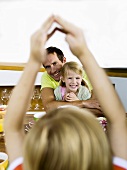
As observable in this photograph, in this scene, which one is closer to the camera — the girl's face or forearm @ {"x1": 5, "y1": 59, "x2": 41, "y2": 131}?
forearm @ {"x1": 5, "y1": 59, "x2": 41, "y2": 131}

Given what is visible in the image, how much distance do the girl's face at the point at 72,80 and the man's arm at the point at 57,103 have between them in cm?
16

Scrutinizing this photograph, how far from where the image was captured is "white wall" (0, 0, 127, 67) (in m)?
3.59

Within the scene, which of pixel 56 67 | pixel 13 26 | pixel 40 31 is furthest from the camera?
pixel 13 26

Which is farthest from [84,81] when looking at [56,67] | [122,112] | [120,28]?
[122,112]

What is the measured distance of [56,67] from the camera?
9.22 feet

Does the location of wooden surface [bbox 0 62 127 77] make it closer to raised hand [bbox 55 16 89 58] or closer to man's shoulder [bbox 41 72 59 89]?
man's shoulder [bbox 41 72 59 89]

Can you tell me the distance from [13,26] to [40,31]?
2.81 meters

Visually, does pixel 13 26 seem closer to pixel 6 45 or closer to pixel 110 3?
pixel 6 45

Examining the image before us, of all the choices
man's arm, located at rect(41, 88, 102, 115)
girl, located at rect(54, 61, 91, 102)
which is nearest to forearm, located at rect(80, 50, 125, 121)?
man's arm, located at rect(41, 88, 102, 115)

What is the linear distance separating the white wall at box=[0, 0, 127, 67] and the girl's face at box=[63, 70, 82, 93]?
0.98 m

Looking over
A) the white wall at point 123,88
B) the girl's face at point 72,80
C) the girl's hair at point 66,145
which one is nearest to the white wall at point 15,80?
the white wall at point 123,88

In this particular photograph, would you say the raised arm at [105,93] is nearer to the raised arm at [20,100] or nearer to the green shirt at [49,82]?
the raised arm at [20,100]

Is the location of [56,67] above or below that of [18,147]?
above

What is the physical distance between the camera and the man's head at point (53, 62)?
9.18 feet
